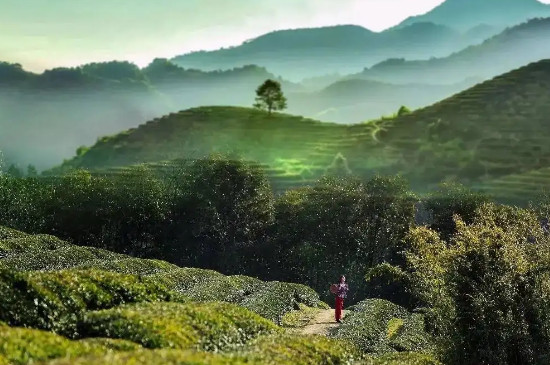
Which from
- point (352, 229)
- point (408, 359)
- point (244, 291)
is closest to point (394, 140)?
point (352, 229)

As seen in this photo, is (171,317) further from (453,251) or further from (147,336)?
(453,251)

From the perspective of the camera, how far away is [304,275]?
2889 inches

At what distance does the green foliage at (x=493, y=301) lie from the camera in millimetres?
23859

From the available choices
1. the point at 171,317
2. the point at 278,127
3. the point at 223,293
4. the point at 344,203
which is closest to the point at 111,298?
the point at 171,317

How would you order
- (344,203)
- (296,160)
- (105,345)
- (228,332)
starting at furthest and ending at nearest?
1. (296,160)
2. (344,203)
3. (228,332)
4. (105,345)

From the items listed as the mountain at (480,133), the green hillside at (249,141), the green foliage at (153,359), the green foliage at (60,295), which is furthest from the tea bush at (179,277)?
the green hillside at (249,141)

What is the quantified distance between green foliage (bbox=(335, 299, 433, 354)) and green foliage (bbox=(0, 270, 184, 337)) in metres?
14.0

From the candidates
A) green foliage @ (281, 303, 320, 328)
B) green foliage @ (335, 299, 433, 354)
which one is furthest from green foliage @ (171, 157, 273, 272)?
green foliage @ (335, 299, 433, 354)

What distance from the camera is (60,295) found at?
18.5m

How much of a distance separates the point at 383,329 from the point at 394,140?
135974 mm

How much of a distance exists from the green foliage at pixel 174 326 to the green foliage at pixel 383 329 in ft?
38.5

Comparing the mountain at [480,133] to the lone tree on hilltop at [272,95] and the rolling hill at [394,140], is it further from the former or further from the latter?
the lone tree on hilltop at [272,95]

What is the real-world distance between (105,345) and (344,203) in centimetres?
5869

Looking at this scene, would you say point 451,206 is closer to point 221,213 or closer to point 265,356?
point 221,213
